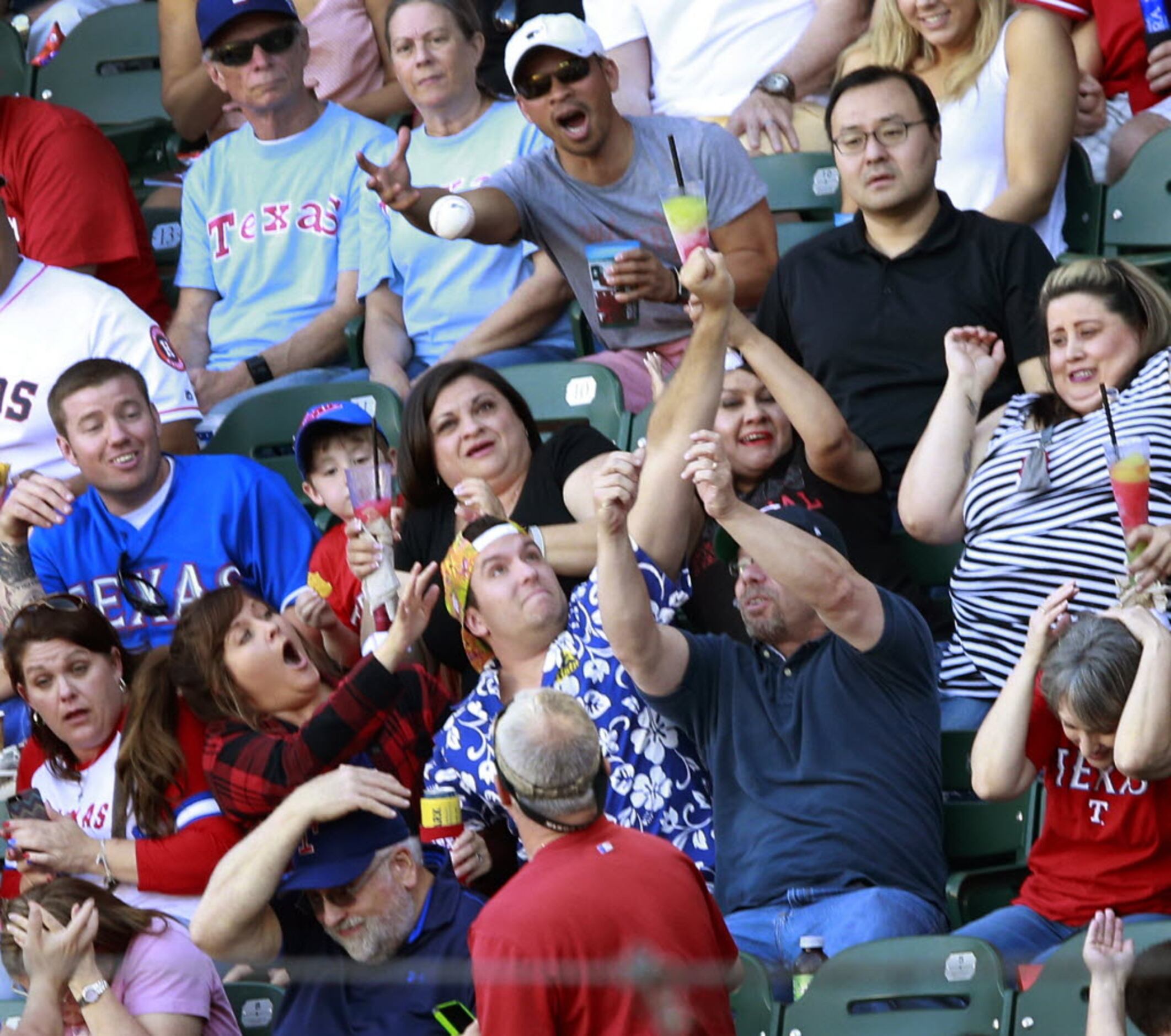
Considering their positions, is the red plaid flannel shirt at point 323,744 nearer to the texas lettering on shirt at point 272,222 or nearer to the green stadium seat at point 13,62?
the texas lettering on shirt at point 272,222

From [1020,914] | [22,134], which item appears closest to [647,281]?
[1020,914]

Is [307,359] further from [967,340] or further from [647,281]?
[967,340]

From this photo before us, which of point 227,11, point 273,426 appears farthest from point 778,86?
point 273,426

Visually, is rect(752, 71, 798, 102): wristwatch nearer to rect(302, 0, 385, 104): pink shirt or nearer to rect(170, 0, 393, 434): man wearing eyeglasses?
rect(170, 0, 393, 434): man wearing eyeglasses

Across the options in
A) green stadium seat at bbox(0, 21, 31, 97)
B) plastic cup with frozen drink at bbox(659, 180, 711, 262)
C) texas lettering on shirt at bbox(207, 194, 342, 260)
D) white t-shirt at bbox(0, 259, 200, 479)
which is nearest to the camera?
plastic cup with frozen drink at bbox(659, 180, 711, 262)

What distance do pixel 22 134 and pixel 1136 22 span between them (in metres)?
3.04

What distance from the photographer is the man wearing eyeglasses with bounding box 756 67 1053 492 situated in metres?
4.55

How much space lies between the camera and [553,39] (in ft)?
16.5

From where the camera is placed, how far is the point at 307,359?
19.2ft

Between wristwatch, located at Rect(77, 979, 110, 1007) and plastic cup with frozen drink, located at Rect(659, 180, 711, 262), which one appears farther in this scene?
plastic cup with frozen drink, located at Rect(659, 180, 711, 262)

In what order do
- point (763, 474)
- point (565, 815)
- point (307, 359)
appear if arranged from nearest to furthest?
point (565, 815), point (763, 474), point (307, 359)

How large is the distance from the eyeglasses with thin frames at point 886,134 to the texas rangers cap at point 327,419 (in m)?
1.23

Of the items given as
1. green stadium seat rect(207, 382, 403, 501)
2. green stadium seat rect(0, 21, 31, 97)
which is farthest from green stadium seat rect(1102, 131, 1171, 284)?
green stadium seat rect(0, 21, 31, 97)

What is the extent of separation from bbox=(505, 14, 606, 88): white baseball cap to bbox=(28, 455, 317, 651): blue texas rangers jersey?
3.83 feet
